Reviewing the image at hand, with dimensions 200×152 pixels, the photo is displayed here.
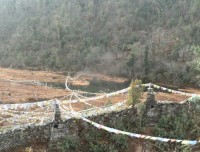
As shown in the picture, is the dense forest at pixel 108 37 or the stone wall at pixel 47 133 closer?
the stone wall at pixel 47 133

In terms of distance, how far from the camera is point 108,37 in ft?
271

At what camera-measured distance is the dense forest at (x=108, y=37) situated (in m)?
65.2

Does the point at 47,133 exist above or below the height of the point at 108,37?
below

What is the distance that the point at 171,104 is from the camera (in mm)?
19719

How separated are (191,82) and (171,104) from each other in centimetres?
3815

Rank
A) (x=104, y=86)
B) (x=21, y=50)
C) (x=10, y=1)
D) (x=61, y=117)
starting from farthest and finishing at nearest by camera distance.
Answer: (x=10, y=1) → (x=21, y=50) → (x=104, y=86) → (x=61, y=117)

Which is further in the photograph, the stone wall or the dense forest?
the dense forest

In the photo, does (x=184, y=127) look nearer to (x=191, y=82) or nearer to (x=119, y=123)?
(x=119, y=123)

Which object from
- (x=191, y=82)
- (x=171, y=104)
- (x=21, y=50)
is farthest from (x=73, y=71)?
(x=171, y=104)

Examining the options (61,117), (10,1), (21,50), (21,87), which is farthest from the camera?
(10,1)

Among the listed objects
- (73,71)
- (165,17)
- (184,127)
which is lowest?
(73,71)

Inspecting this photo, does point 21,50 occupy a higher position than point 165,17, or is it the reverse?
point 165,17

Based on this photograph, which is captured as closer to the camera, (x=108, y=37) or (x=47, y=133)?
(x=47, y=133)

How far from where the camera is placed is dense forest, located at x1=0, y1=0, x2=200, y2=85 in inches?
2565
